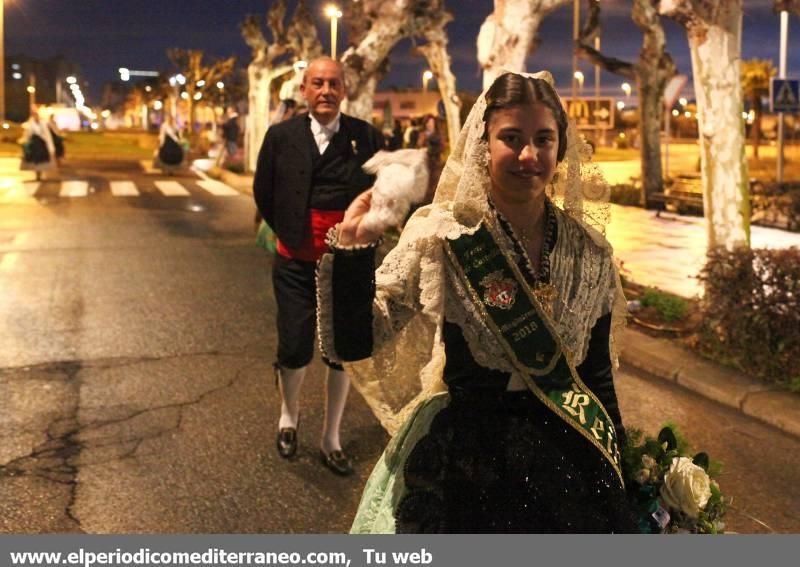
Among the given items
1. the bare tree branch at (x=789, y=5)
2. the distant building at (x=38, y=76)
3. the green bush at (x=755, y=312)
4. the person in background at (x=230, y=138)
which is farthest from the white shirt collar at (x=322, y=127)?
the distant building at (x=38, y=76)

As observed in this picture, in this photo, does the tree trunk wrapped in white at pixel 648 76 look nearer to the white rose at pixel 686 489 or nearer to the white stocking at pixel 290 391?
the white stocking at pixel 290 391

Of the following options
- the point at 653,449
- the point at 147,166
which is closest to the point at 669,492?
the point at 653,449

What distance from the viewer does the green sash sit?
7.97 feet

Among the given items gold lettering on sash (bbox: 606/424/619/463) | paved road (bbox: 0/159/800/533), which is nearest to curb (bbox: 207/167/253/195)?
paved road (bbox: 0/159/800/533)

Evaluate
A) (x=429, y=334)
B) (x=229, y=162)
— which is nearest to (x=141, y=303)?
(x=429, y=334)

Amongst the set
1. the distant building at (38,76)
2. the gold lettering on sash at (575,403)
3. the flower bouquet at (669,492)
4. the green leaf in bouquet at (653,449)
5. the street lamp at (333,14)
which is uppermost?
the distant building at (38,76)

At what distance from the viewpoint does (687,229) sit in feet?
53.1

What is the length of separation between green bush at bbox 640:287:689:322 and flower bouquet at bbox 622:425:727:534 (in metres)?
5.82

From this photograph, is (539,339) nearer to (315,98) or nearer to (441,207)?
(441,207)

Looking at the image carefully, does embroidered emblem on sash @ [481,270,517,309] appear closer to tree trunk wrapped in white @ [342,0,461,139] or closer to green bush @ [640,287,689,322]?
green bush @ [640,287,689,322]

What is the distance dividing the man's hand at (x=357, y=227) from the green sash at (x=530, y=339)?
0.28 m

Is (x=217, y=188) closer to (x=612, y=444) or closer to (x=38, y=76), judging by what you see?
(x=612, y=444)

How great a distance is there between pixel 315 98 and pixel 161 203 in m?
16.3

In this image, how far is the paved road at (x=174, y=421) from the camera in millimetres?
4578
